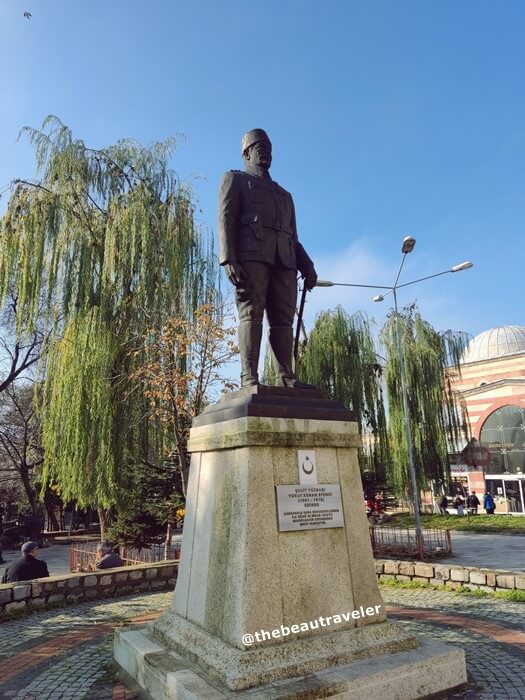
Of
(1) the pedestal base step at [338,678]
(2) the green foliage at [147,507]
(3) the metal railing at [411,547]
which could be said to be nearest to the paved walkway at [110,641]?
(1) the pedestal base step at [338,678]

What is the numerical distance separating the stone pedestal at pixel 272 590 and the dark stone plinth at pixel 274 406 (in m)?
0.01

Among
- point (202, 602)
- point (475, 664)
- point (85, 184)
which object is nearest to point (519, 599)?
point (475, 664)

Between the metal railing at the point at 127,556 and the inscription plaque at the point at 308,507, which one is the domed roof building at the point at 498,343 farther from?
the inscription plaque at the point at 308,507

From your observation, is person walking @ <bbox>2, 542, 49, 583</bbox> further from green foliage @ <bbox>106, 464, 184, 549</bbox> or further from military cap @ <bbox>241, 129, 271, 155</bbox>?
military cap @ <bbox>241, 129, 271, 155</bbox>

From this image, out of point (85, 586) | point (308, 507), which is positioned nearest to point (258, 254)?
point (308, 507)

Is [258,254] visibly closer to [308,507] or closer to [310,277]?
[310,277]

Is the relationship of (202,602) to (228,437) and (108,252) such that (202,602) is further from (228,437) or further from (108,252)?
(108,252)

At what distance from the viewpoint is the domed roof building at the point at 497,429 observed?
27620 millimetres

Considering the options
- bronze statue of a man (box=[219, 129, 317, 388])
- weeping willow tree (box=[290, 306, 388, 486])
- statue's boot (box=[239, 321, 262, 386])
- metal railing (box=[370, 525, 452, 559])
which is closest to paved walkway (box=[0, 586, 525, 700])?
statue's boot (box=[239, 321, 262, 386])

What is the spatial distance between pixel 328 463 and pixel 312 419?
39 cm

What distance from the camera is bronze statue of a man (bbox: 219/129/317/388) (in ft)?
15.9

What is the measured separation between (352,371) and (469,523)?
849 cm

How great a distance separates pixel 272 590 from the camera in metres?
3.81

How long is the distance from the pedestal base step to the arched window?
90.8 ft
